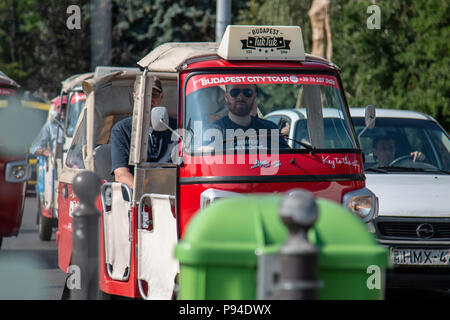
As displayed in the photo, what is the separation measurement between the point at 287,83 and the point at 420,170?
2814mm

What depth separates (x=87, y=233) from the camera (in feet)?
15.1

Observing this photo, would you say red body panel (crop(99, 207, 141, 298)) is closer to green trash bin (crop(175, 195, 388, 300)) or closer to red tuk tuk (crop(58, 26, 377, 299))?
red tuk tuk (crop(58, 26, 377, 299))

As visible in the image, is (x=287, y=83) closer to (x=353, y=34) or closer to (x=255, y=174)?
(x=255, y=174)

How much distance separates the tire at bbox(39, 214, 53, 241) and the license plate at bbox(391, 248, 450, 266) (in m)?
6.87

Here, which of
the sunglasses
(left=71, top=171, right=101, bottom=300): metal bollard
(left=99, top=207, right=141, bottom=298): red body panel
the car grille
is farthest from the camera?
the car grille

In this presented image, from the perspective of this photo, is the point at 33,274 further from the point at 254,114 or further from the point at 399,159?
the point at 399,159

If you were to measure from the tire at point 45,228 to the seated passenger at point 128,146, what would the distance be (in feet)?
19.9

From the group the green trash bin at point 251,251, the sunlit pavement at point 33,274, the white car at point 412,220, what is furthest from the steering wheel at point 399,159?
the green trash bin at point 251,251

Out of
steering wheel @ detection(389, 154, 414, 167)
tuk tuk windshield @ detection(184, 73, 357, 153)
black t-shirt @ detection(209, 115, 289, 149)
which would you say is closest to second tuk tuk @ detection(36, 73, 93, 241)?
steering wheel @ detection(389, 154, 414, 167)

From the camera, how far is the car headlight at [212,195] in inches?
254

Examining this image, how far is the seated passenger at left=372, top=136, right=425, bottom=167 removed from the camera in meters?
9.64

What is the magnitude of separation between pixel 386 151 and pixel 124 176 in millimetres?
3432

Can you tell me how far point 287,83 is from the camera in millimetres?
7062
